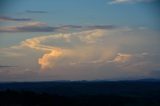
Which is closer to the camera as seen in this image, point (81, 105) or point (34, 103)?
point (34, 103)

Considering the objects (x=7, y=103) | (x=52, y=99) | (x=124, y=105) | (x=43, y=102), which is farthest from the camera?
(x=124, y=105)

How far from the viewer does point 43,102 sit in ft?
159

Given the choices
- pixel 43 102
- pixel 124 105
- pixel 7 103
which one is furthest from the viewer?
pixel 124 105

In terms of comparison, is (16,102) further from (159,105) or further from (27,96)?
(159,105)

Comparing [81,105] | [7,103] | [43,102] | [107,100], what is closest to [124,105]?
[107,100]

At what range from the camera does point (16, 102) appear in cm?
4709

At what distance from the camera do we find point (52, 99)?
51.8 meters

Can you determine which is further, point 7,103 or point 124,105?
point 124,105

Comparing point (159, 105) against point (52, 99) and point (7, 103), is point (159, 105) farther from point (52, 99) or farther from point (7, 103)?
point (7, 103)

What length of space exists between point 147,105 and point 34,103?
14223mm

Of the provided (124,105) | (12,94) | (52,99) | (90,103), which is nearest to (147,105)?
(124,105)

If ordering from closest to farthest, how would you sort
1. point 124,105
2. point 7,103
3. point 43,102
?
point 7,103
point 43,102
point 124,105

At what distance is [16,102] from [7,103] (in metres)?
2.35

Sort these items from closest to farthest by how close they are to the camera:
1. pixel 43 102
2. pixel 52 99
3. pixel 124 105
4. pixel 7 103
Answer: pixel 7 103 → pixel 43 102 → pixel 52 99 → pixel 124 105
